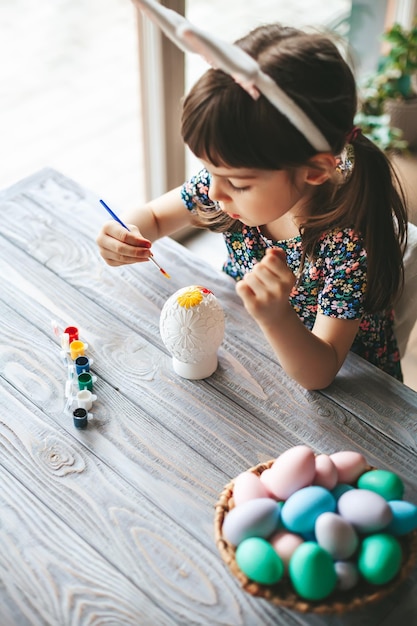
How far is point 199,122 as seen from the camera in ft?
3.28

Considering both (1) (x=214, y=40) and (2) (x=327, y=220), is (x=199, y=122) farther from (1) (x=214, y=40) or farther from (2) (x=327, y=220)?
(2) (x=327, y=220)

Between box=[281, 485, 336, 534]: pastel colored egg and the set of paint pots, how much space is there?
0.39 m

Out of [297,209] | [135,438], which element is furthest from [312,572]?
[297,209]

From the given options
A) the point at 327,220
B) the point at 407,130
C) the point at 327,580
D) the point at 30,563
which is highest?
the point at 327,220

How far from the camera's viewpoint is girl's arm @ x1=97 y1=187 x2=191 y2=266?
1288 mm

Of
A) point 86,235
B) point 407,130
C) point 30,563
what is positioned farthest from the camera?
point 407,130

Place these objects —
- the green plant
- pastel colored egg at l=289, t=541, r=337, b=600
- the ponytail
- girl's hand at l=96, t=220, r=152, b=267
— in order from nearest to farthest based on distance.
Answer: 1. pastel colored egg at l=289, t=541, r=337, b=600
2. the ponytail
3. girl's hand at l=96, t=220, r=152, b=267
4. the green plant

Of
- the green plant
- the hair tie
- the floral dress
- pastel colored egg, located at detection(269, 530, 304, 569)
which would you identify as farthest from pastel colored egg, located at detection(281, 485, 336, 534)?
the green plant

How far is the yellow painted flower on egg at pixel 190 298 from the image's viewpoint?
1108mm

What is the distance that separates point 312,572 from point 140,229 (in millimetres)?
827

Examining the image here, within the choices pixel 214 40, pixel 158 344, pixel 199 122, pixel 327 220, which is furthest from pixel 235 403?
pixel 214 40

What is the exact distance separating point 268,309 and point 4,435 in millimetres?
460

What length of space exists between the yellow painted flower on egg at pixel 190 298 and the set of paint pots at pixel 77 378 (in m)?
0.20

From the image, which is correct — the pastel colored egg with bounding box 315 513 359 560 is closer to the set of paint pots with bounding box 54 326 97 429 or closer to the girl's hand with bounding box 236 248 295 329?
the girl's hand with bounding box 236 248 295 329
